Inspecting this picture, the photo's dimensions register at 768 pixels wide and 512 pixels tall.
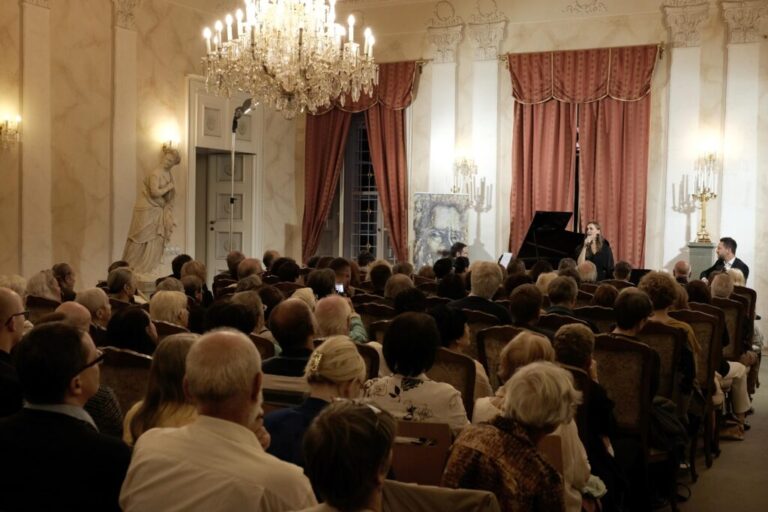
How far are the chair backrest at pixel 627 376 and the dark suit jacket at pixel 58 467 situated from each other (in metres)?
2.91

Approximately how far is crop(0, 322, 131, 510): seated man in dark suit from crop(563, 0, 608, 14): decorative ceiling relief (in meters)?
11.4

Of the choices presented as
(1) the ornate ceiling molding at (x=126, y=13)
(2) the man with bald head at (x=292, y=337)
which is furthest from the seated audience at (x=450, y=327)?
(1) the ornate ceiling molding at (x=126, y=13)

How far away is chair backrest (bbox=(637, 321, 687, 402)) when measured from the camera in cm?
508

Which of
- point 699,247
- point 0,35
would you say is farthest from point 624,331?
point 0,35

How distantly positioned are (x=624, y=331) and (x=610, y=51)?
826cm

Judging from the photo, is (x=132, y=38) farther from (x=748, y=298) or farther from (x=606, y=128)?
(x=748, y=298)

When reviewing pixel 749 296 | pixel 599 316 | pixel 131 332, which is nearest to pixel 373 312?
pixel 599 316

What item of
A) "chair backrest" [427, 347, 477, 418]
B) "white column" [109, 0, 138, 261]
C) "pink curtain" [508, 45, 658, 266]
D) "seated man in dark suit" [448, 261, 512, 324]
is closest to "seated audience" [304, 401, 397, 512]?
"chair backrest" [427, 347, 477, 418]

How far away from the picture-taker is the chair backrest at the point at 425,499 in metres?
2.09

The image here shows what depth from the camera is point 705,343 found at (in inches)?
231

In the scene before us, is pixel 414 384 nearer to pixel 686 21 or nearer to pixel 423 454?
pixel 423 454

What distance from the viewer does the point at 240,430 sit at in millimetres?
2283

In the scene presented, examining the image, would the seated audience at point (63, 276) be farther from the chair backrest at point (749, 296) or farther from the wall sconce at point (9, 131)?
the chair backrest at point (749, 296)

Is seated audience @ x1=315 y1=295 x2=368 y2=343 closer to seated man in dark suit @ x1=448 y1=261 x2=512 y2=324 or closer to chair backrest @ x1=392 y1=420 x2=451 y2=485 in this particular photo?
seated man in dark suit @ x1=448 y1=261 x2=512 y2=324
